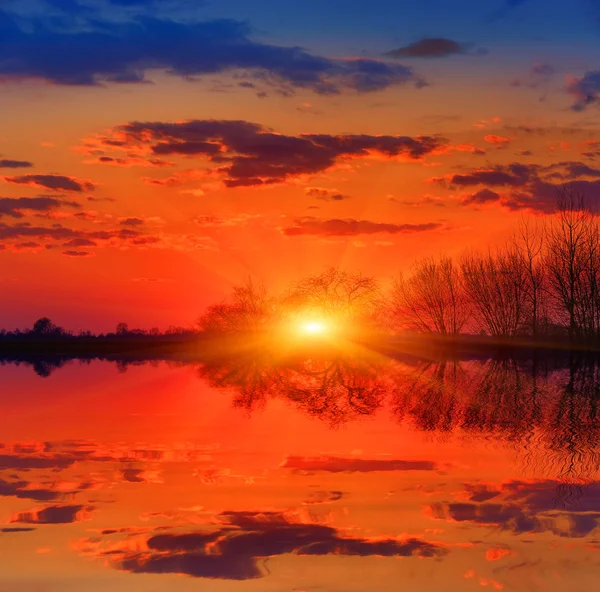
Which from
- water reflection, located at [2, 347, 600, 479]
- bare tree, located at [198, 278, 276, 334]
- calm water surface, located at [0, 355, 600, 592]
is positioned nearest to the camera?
calm water surface, located at [0, 355, 600, 592]

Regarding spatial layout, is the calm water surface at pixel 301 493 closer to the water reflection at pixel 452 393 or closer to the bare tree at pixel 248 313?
the water reflection at pixel 452 393

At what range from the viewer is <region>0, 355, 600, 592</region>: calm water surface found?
757 cm

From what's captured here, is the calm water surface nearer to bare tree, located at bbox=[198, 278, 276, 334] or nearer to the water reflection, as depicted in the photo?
the water reflection

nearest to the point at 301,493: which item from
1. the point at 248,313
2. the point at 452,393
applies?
the point at 452,393

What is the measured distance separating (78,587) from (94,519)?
2252 millimetres

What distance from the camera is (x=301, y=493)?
1074cm

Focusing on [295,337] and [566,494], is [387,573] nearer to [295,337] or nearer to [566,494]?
[566,494]

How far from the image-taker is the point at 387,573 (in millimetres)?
7500

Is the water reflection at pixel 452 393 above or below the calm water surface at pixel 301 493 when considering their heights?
above

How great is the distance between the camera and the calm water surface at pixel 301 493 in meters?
7.57

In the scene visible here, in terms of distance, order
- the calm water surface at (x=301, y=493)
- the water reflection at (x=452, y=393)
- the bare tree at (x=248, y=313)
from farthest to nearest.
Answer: the bare tree at (x=248, y=313), the water reflection at (x=452, y=393), the calm water surface at (x=301, y=493)

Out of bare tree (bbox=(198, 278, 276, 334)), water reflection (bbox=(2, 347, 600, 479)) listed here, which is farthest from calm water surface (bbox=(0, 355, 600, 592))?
bare tree (bbox=(198, 278, 276, 334))

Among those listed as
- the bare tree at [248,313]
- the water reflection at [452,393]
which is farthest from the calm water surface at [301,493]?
the bare tree at [248,313]

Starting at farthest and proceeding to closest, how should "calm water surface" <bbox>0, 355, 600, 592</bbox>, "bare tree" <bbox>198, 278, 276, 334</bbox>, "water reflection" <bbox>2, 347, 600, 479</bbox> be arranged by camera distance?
"bare tree" <bbox>198, 278, 276, 334</bbox>
"water reflection" <bbox>2, 347, 600, 479</bbox>
"calm water surface" <bbox>0, 355, 600, 592</bbox>
